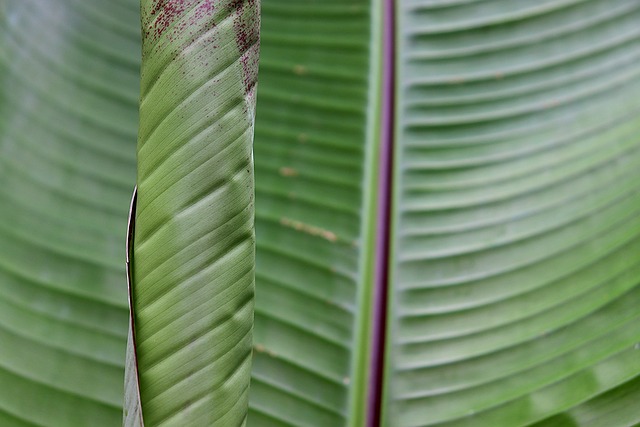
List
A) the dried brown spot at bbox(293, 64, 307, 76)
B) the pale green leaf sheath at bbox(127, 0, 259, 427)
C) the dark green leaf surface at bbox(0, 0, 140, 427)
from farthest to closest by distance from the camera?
1. the dried brown spot at bbox(293, 64, 307, 76)
2. the dark green leaf surface at bbox(0, 0, 140, 427)
3. the pale green leaf sheath at bbox(127, 0, 259, 427)

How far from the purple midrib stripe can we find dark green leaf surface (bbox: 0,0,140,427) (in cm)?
19

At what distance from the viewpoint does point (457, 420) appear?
0.49m

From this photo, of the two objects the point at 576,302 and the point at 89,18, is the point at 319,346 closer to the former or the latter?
the point at 576,302

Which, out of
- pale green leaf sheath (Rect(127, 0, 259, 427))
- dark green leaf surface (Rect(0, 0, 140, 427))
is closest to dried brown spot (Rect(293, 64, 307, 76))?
dark green leaf surface (Rect(0, 0, 140, 427))

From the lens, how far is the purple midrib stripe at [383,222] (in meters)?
0.50

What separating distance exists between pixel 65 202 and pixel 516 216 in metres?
0.38

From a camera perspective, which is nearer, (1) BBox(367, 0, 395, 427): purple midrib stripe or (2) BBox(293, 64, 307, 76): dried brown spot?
(1) BBox(367, 0, 395, 427): purple midrib stripe

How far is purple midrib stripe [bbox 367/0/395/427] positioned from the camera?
503 millimetres

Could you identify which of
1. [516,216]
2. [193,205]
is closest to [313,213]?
[516,216]

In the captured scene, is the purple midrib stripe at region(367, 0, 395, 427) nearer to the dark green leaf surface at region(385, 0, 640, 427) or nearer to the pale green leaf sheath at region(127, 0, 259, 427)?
the dark green leaf surface at region(385, 0, 640, 427)

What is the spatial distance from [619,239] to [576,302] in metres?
0.07

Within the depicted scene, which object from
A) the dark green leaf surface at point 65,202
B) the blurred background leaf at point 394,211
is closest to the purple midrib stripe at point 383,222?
the blurred background leaf at point 394,211

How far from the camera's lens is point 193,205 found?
0.73 feet

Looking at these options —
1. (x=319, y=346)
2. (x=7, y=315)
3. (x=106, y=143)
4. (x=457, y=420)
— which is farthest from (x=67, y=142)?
(x=457, y=420)
